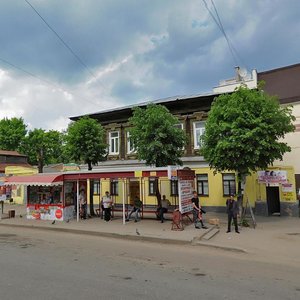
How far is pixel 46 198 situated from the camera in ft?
65.4

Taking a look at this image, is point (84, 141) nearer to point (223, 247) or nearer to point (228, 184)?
point (228, 184)

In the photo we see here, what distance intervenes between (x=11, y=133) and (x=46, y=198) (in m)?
44.3

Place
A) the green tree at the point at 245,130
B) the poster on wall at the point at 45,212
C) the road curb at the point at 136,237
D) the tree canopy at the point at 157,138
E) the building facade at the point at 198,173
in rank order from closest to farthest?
the road curb at the point at 136,237 → the green tree at the point at 245,130 → the tree canopy at the point at 157,138 → the poster on wall at the point at 45,212 → the building facade at the point at 198,173

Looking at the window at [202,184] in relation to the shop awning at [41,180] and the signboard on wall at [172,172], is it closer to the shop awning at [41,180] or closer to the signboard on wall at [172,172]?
the signboard on wall at [172,172]

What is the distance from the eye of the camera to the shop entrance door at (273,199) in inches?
857

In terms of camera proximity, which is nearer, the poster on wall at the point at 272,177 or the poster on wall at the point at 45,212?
the poster on wall at the point at 45,212

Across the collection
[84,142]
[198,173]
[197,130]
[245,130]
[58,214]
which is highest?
[197,130]

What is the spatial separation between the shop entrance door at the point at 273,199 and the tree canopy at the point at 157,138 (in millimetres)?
6870

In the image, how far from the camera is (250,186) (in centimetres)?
2222

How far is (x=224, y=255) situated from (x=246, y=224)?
6.27m

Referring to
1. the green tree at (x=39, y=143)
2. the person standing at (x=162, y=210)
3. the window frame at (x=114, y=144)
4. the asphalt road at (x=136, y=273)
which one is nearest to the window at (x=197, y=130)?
the window frame at (x=114, y=144)

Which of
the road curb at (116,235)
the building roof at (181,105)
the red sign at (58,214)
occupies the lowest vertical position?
the road curb at (116,235)

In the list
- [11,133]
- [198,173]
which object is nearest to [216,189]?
[198,173]

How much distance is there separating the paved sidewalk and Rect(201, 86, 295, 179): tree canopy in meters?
3.29
